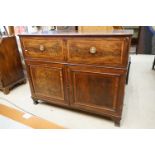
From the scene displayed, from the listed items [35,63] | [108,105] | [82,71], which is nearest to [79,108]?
[108,105]

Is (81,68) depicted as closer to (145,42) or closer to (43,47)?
(43,47)

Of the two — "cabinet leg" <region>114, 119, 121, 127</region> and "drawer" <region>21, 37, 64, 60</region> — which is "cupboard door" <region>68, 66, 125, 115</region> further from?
"drawer" <region>21, 37, 64, 60</region>

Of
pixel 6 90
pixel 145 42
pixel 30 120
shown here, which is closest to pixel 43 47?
pixel 30 120

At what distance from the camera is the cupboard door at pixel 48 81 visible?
153cm

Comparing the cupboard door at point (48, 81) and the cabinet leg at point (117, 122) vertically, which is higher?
the cupboard door at point (48, 81)

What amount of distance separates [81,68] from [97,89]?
238 millimetres

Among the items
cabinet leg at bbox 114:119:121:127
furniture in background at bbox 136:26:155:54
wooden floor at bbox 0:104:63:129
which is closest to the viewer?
wooden floor at bbox 0:104:63:129

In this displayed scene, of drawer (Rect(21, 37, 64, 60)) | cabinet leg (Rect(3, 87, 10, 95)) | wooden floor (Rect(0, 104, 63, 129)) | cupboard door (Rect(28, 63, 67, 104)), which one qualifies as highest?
drawer (Rect(21, 37, 64, 60))

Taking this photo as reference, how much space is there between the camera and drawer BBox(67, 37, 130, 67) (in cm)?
118

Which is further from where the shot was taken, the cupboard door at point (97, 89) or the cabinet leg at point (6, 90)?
the cabinet leg at point (6, 90)

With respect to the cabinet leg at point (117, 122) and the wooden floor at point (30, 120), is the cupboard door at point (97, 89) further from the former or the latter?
the wooden floor at point (30, 120)

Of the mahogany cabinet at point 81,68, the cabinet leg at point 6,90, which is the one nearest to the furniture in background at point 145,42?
the mahogany cabinet at point 81,68

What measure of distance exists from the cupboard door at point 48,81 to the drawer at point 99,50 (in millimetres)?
220

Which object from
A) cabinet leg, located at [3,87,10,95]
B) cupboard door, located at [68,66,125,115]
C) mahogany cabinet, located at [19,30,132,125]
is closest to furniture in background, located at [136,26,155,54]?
mahogany cabinet, located at [19,30,132,125]
